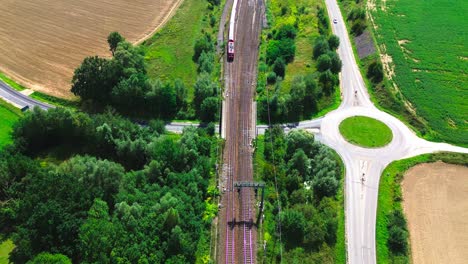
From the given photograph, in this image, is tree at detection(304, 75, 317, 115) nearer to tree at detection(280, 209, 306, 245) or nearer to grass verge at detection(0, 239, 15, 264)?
tree at detection(280, 209, 306, 245)

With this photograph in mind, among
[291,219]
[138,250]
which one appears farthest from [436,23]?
[138,250]

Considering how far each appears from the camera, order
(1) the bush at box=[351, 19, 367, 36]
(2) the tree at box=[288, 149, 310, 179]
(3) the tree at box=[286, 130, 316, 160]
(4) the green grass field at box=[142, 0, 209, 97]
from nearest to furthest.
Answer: (2) the tree at box=[288, 149, 310, 179] → (3) the tree at box=[286, 130, 316, 160] → (4) the green grass field at box=[142, 0, 209, 97] → (1) the bush at box=[351, 19, 367, 36]

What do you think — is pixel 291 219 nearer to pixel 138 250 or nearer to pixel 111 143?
pixel 138 250

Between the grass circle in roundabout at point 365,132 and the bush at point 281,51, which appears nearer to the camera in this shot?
the grass circle in roundabout at point 365,132

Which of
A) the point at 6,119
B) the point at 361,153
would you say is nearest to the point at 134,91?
the point at 6,119

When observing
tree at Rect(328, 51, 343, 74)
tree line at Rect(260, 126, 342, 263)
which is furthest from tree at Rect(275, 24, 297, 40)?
tree line at Rect(260, 126, 342, 263)

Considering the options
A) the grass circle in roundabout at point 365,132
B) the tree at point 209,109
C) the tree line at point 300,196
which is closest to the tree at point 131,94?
the tree at point 209,109

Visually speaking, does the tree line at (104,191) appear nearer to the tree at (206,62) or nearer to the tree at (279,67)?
the tree at (206,62)

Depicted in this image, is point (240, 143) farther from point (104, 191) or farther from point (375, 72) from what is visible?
point (375, 72)
